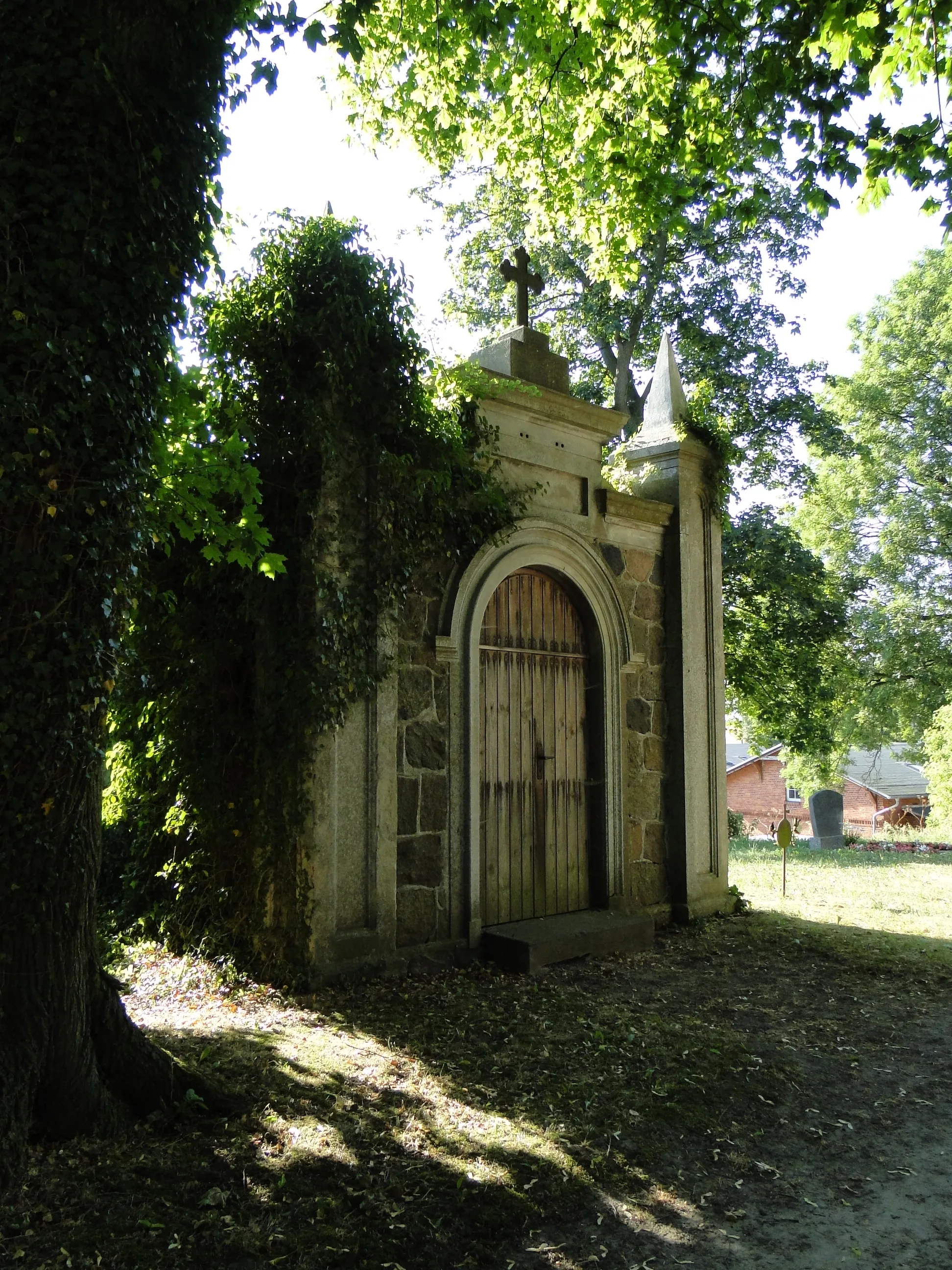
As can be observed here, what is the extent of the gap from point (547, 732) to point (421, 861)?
1605 millimetres

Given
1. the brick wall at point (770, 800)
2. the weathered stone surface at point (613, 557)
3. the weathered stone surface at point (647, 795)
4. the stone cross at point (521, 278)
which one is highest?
the stone cross at point (521, 278)

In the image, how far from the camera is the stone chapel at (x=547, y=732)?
5605 mm

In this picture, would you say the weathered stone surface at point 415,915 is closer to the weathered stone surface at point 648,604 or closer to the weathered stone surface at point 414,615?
the weathered stone surface at point 414,615

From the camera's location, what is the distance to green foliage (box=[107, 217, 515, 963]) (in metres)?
5.30

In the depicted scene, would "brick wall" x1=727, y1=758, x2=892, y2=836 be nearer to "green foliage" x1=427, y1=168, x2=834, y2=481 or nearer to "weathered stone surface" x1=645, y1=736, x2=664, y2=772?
"green foliage" x1=427, y1=168, x2=834, y2=481

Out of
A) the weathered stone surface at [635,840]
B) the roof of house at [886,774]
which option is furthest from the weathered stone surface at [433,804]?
the roof of house at [886,774]

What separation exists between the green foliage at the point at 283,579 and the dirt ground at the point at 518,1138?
69 centimetres

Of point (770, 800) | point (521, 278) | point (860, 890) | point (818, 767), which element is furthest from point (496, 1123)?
point (770, 800)

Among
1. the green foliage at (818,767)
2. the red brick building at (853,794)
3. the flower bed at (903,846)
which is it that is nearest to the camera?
the flower bed at (903,846)

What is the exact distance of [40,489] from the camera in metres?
3.06

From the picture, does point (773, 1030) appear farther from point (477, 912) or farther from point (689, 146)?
point (689, 146)

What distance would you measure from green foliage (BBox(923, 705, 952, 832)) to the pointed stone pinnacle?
38.1ft

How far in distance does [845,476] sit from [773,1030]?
2050 centimetres

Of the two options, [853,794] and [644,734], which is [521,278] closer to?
[644,734]
